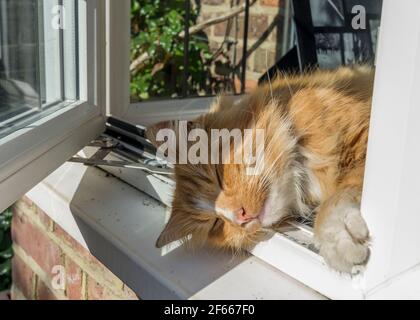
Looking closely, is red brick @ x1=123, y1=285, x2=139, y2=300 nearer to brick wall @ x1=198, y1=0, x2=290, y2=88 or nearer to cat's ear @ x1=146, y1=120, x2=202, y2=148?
cat's ear @ x1=146, y1=120, x2=202, y2=148

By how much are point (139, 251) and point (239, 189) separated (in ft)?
0.83

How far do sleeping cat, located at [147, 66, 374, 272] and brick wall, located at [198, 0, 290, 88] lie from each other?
1.76m

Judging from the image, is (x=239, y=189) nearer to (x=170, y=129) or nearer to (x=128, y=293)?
(x=170, y=129)

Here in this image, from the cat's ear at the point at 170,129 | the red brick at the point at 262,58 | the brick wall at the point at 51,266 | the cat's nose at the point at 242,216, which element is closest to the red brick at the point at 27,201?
the brick wall at the point at 51,266

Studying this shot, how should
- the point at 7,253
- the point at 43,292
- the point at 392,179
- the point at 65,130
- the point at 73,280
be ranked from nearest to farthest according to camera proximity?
the point at 392,179 < the point at 65,130 < the point at 73,280 < the point at 43,292 < the point at 7,253

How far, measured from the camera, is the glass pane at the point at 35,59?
1.01 m

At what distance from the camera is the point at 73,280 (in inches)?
61.1

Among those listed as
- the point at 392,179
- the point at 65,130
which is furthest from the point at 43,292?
the point at 392,179

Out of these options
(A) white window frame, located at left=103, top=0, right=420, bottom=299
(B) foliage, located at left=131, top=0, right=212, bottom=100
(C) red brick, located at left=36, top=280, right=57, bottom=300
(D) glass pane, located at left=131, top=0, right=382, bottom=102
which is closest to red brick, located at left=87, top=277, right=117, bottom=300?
(C) red brick, located at left=36, top=280, right=57, bottom=300

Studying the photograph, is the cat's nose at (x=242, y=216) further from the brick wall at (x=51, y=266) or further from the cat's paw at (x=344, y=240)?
the brick wall at (x=51, y=266)

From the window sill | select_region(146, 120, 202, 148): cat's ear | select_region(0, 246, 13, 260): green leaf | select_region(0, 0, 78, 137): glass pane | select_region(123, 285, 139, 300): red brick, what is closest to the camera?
the window sill

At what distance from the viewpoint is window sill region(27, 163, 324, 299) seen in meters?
0.91

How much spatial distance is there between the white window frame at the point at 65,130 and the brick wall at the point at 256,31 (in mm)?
1603

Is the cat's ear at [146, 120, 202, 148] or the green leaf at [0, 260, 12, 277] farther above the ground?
the cat's ear at [146, 120, 202, 148]
